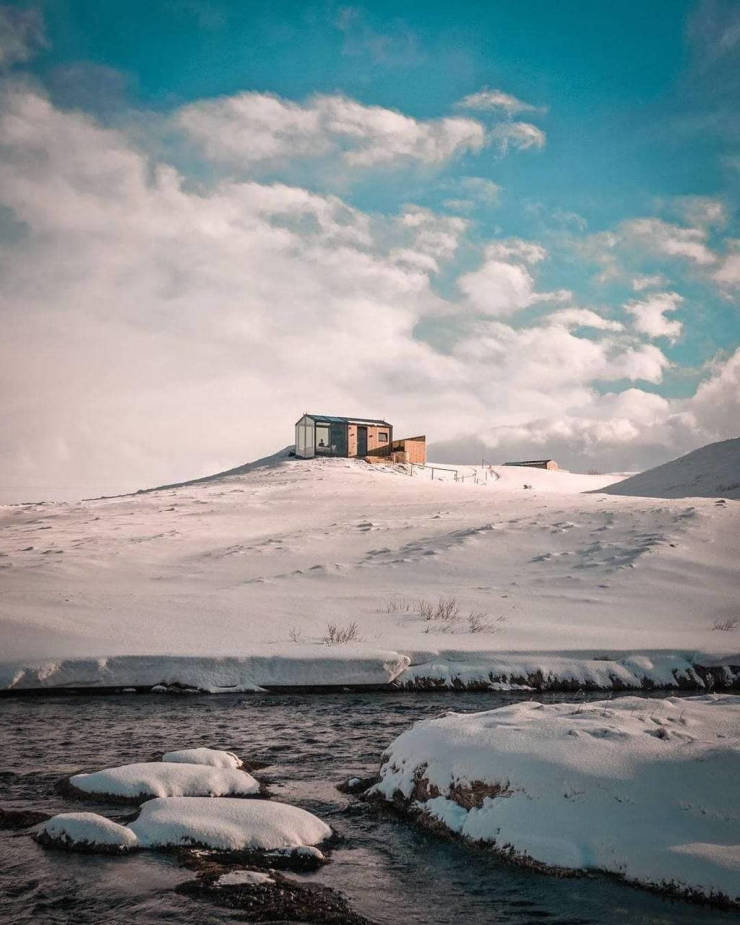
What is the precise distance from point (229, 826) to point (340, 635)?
8232 mm

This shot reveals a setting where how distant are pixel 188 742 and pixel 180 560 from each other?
13841 mm

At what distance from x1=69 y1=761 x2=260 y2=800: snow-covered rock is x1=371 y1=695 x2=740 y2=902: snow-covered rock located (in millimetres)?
1261

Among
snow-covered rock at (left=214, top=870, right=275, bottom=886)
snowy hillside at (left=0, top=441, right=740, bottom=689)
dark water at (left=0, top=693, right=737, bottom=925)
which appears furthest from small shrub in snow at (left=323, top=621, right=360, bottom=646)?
snow-covered rock at (left=214, top=870, right=275, bottom=886)

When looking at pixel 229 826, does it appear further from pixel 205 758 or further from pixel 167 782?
pixel 205 758

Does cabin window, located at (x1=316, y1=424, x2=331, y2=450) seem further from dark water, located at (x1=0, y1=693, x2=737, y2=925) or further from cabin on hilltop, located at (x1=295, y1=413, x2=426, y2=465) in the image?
dark water, located at (x1=0, y1=693, x2=737, y2=925)

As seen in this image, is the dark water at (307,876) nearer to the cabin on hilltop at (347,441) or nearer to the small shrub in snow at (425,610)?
the small shrub in snow at (425,610)

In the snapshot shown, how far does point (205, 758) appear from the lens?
22.6 ft

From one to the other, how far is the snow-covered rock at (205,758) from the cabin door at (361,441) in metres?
44.1

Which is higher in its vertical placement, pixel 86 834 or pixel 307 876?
pixel 86 834

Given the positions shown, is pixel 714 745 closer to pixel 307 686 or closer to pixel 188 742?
pixel 188 742

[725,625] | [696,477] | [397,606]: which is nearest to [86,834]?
[397,606]

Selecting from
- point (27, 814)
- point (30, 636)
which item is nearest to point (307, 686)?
point (30, 636)

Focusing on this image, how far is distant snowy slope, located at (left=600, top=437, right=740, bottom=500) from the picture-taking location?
32.4 metres

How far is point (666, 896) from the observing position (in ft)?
15.0
